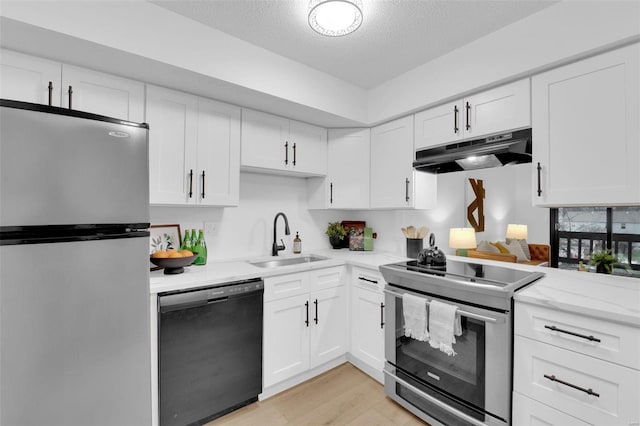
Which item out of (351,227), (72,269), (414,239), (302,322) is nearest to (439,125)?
(414,239)

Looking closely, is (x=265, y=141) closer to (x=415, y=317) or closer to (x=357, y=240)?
(x=357, y=240)

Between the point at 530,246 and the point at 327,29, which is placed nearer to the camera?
the point at 327,29

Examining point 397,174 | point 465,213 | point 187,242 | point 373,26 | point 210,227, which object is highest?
point 373,26

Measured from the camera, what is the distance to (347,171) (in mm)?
2781

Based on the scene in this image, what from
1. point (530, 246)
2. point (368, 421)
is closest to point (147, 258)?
point (368, 421)

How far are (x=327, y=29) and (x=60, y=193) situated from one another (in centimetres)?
150

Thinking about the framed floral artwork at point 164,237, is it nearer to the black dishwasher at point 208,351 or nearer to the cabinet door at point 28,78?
the black dishwasher at point 208,351

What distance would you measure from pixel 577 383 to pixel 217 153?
241 cm

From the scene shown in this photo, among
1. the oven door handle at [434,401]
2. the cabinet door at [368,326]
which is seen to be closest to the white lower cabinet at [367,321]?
the cabinet door at [368,326]

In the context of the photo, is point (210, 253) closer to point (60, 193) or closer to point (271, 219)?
point (271, 219)

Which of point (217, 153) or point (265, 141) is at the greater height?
point (265, 141)

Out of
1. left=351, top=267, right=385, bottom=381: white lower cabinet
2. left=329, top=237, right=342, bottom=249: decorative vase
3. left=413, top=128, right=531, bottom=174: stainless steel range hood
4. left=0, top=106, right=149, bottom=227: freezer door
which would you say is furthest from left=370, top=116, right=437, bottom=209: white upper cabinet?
left=0, top=106, right=149, bottom=227: freezer door

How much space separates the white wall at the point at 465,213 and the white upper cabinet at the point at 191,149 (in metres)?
1.59

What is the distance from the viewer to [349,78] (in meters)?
2.45
